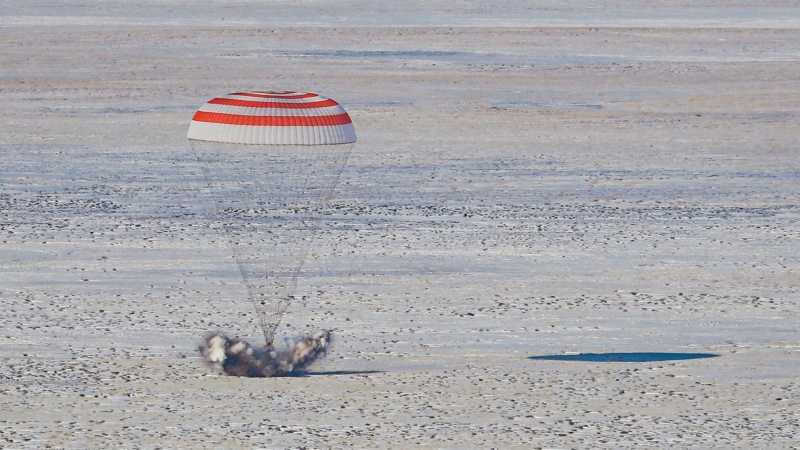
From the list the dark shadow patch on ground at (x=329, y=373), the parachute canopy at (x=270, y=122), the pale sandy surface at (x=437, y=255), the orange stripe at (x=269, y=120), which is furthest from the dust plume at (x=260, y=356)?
the orange stripe at (x=269, y=120)

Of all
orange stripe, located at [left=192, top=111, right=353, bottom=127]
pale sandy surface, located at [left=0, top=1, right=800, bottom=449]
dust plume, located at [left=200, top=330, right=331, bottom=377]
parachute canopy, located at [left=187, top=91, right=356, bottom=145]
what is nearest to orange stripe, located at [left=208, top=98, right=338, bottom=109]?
parachute canopy, located at [left=187, top=91, right=356, bottom=145]

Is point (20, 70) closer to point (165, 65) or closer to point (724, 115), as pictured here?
point (165, 65)

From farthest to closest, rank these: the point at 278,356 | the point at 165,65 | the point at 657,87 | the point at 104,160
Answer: the point at 165,65, the point at 657,87, the point at 104,160, the point at 278,356

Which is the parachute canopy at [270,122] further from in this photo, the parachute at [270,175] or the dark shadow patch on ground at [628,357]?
the dark shadow patch on ground at [628,357]

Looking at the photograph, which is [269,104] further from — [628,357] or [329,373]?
[628,357]

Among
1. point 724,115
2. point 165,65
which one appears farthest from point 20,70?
point 724,115

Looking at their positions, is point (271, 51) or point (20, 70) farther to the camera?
point (271, 51)

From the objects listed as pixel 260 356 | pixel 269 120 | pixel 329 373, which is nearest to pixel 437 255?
pixel 329 373
